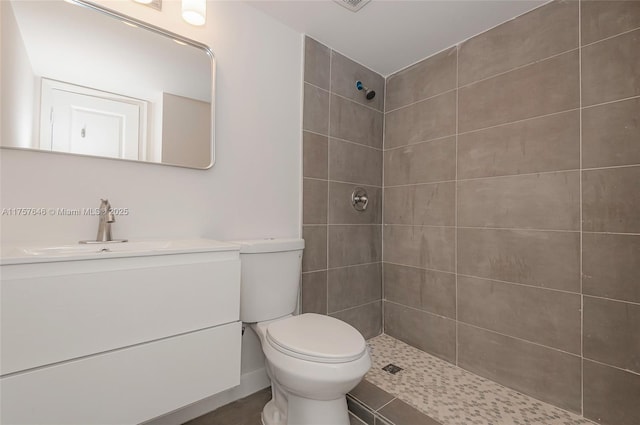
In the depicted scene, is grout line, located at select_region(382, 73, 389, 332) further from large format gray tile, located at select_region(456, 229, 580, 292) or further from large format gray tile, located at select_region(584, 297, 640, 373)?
large format gray tile, located at select_region(584, 297, 640, 373)

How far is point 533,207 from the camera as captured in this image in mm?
1515

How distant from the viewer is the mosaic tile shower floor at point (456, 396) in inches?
52.4

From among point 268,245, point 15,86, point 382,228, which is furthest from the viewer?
point 382,228

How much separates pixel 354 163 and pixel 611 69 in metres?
1.34

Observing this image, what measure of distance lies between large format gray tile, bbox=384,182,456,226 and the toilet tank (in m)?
0.95

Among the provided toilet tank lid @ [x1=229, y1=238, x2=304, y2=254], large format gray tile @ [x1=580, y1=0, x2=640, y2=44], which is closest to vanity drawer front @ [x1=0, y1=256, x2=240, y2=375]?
toilet tank lid @ [x1=229, y1=238, x2=304, y2=254]

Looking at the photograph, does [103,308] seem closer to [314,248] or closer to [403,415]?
[314,248]

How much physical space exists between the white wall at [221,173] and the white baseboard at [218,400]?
0.06 m

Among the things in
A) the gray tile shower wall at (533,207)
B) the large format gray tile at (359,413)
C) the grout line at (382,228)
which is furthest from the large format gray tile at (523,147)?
the large format gray tile at (359,413)

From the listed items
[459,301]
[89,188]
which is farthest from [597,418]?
[89,188]

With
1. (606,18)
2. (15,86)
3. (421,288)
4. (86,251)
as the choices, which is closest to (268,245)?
(86,251)

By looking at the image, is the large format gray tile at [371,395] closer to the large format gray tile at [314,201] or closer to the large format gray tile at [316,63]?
Result: the large format gray tile at [314,201]

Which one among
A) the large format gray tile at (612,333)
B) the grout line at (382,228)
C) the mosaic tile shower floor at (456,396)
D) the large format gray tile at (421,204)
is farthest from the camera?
the grout line at (382,228)

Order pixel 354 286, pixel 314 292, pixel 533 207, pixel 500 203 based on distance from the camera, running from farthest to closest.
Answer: pixel 354 286 < pixel 314 292 < pixel 500 203 < pixel 533 207
